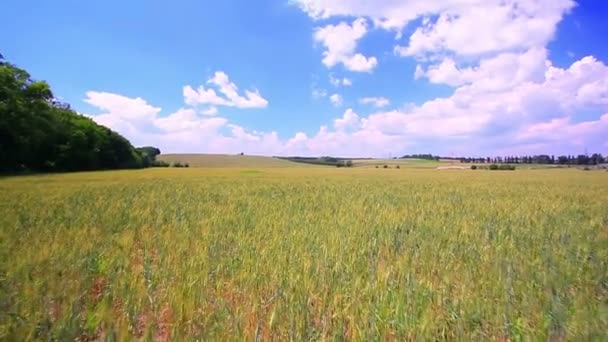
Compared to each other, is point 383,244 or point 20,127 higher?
point 20,127

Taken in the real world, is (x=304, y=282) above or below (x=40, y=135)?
below

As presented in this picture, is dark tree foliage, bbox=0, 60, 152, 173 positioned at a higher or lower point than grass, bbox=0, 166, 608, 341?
higher

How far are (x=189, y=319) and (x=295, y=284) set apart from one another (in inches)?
50.3

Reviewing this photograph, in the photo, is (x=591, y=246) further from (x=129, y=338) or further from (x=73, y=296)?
(x=73, y=296)

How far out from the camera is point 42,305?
349 cm

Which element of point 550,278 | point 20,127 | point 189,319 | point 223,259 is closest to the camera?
point 189,319

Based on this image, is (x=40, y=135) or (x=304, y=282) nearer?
(x=304, y=282)

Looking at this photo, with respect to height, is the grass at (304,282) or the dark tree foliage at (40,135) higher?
the dark tree foliage at (40,135)

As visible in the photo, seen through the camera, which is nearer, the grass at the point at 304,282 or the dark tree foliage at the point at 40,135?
the grass at the point at 304,282

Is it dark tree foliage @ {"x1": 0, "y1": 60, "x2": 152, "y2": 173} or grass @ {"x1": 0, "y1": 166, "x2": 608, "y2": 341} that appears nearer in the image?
grass @ {"x1": 0, "y1": 166, "x2": 608, "y2": 341}

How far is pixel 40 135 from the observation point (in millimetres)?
46188

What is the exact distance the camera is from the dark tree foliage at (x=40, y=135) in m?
42.5

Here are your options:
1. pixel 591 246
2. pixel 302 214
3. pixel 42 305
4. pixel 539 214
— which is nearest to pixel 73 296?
pixel 42 305

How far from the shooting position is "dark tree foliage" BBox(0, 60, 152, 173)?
42.5m
